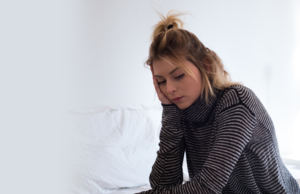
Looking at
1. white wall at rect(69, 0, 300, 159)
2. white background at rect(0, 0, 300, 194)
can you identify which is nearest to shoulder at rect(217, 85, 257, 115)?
white background at rect(0, 0, 300, 194)

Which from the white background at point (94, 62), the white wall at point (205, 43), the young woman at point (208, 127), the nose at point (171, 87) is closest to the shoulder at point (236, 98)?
the young woman at point (208, 127)

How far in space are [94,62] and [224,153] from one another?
1192mm

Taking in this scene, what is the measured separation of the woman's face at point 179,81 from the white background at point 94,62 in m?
0.31

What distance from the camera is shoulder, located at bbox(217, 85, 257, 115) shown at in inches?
31.4

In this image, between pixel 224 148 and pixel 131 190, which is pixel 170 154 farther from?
pixel 131 190

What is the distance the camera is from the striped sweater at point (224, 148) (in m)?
0.73

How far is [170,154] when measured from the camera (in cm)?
98

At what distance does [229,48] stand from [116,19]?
3.46ft

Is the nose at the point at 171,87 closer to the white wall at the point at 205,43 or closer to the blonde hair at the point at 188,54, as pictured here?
the blonde hair at the point at 188,54

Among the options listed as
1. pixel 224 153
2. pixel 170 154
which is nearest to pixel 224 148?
pixel 224 153

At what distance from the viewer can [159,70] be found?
2.83 feet

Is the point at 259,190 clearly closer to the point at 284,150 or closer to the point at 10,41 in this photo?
the point at 10,41

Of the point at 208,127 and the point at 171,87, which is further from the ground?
the point at 171,87

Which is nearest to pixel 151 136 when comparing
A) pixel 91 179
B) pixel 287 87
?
pixel 91 179
